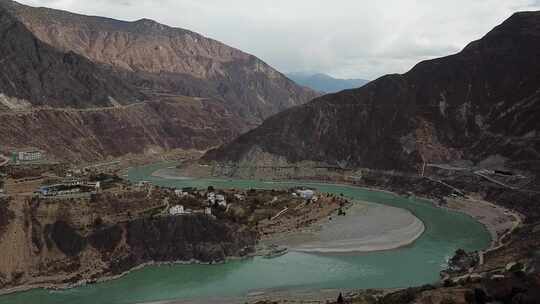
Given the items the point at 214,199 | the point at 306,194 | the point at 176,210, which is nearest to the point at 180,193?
the point at 214,199

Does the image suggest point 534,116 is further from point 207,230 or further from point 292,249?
point 207,230

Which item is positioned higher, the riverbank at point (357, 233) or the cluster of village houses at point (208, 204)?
the cluster of village houses at point (208, 204)

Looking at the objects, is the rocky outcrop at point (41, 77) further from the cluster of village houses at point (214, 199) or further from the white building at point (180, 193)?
the cluster of village houses at point (214, 199)

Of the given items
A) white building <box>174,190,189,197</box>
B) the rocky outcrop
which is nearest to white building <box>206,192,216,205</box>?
white building <box>174,190,189,197</box>

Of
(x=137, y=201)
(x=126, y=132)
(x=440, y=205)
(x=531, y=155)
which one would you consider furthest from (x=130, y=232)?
(x=126, y=132)

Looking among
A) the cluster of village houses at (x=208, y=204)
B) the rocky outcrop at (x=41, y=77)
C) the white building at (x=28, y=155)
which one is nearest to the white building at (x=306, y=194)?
the cluster of village houses at (x=208, y=204)

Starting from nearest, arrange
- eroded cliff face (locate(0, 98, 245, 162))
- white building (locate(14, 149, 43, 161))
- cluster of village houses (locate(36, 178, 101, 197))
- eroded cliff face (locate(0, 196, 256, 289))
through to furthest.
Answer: eroded cliff face (locate(0, 196, 256, 289)) → cluster of village houses (locate(36, 178, 101, 197)) → white building (locate(14, 149, 43, 161)) → eroded cliff face (locate(0, 98, 245, 162))

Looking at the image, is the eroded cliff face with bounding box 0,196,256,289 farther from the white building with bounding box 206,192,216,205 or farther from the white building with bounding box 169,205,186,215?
the white building with bounding box 206,192,216,205

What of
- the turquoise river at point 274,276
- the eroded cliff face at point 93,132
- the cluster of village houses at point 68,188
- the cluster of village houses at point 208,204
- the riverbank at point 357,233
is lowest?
the turquoise river at point 274,276

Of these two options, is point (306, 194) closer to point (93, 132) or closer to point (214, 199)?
point (214, 199)
